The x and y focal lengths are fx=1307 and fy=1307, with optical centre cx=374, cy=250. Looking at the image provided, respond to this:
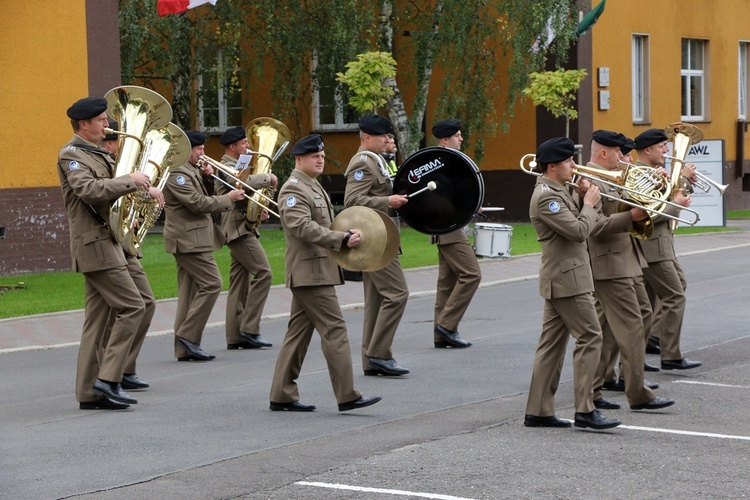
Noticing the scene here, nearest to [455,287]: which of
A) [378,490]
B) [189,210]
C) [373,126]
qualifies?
[373,126]

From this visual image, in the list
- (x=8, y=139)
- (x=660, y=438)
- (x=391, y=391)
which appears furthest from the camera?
(x=8, y=139)

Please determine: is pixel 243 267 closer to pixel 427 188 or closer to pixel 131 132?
pixel 427 188

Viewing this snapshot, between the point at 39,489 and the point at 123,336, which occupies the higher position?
the point at 123,336

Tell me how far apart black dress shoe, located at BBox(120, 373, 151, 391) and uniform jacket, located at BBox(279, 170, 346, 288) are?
2007 millimetres

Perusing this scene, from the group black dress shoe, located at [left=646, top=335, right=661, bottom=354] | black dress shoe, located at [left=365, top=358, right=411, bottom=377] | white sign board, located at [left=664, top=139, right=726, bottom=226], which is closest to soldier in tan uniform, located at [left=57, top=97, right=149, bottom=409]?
black dress shoe, located at [left=365, top=358, right=411, bottom=377]

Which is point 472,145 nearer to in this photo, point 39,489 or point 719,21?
point 719,21

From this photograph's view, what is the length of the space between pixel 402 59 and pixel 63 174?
61.9 ft

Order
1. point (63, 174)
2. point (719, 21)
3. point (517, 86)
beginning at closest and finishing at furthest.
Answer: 1. point (63, 174)
2. point (517, 86)
3. point (719, 21)

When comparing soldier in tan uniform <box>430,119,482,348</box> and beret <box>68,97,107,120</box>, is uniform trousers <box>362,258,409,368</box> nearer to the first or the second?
soldier in tan uniform <box>430,119,482,348</box>

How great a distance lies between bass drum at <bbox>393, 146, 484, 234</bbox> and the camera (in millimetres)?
10000

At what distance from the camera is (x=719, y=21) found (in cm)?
3325

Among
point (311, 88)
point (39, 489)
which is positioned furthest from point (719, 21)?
point (39, 489)

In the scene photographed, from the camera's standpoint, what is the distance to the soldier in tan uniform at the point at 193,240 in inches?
457

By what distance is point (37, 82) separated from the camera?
1967cm
